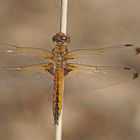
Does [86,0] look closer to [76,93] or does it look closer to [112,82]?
[76,93]

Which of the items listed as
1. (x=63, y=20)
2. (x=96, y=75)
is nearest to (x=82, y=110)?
(x=96, y=75)

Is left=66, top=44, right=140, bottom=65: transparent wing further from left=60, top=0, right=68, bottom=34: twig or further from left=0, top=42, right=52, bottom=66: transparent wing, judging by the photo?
left=60, top=0, right=68, bottom=34: twig

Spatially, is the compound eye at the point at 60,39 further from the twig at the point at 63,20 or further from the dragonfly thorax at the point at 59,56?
the twig at the point at 63,20

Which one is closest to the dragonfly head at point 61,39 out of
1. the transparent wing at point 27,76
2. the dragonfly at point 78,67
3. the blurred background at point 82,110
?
the dragonfly at point 78,67

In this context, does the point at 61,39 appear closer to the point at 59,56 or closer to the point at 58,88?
the point at 59,56

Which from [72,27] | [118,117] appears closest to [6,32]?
[72,27]

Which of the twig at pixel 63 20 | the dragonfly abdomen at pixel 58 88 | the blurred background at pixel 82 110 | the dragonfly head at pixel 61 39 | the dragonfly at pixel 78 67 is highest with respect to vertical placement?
the twig at pixel 63 20
